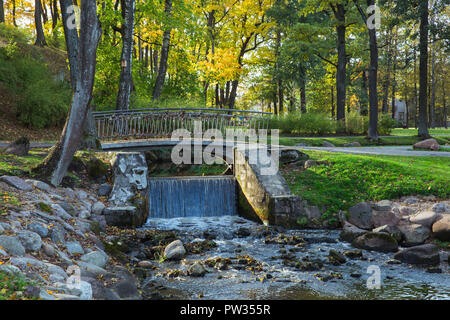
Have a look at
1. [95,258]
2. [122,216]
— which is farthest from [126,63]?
[95,258]

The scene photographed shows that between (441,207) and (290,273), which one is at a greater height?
(441,207)

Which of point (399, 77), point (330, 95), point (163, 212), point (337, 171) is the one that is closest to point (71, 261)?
point (163, 212)

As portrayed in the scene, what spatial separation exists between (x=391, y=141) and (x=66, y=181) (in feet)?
53.0

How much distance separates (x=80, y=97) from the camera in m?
8.80

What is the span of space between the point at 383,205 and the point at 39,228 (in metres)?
8.10

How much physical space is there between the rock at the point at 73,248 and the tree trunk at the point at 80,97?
10.6ft

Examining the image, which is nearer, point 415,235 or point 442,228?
point 442,228

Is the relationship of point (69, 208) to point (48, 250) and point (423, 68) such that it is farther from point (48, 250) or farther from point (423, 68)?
point (423, 68)

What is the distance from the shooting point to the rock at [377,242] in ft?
26.4

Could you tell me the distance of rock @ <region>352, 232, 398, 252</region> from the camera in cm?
805

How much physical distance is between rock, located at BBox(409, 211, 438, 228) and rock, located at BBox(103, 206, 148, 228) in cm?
685

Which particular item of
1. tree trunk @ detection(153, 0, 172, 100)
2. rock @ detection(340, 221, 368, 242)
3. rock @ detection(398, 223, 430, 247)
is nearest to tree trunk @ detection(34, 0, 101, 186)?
rock @ detection(340, 221, 368, 242)

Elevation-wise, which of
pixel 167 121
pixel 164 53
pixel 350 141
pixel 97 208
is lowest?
pixel 97 208

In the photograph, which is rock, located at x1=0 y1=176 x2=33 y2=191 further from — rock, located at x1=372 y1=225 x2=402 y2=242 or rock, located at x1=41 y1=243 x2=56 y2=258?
rock, located at x1=372 y1=225 x2=402 y2=242
